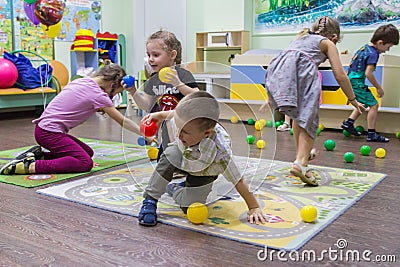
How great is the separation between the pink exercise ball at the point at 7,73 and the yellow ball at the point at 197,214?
3.21 metres

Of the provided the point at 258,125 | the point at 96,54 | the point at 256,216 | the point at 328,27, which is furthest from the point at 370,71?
the point at 96,54

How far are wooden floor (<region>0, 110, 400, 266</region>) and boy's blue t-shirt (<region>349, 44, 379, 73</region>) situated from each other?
1.63 metres

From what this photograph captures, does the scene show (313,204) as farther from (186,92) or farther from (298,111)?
(186,92)

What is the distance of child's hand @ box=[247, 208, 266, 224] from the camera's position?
1342 mm

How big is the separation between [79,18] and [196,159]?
4.24 m

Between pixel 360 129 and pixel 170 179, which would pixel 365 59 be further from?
pixel 170 179

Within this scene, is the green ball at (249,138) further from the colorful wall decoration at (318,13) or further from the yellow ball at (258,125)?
the colorful wall decoration at (318,13)

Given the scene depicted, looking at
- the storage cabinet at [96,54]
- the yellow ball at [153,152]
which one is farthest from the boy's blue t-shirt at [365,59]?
the storage cabinet at [96,54]

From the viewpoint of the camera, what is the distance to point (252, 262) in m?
1.06

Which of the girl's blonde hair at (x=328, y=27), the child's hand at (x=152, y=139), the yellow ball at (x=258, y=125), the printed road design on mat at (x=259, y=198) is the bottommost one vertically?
the printed road design on mat at (x=259, y=198)

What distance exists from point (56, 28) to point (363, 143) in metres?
3.19

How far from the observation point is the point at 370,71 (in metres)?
3.12

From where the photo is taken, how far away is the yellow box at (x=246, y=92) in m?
1.65

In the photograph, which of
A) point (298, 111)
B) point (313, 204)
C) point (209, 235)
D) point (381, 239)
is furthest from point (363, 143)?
point (209, 235)
